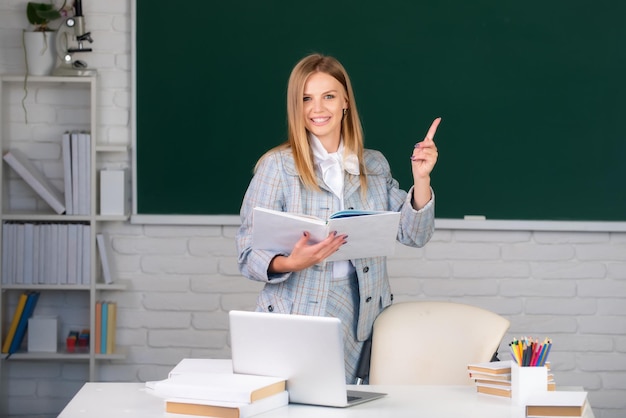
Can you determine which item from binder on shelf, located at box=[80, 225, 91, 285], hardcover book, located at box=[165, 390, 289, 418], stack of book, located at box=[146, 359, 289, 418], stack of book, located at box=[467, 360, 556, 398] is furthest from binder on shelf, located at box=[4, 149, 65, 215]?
stack of book, located at box=[467, 360, 556, 398]

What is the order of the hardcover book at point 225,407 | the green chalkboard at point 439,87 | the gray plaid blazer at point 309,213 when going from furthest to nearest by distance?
the green chalkboard at point 439,87 → the gray plaid blazer at point 309,213 → the hardcover book at point 225,407

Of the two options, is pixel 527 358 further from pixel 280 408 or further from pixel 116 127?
pixel 116 127

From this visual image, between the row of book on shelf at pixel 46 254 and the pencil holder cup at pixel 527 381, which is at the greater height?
the row of book on shelf at pixel 46 254

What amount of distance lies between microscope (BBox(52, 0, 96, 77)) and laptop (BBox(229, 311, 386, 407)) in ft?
7.30

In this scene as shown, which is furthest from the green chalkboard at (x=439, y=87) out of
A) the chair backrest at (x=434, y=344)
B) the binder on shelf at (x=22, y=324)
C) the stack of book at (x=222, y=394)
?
the stack of book at (x=222, y=394)

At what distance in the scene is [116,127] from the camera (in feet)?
14.4

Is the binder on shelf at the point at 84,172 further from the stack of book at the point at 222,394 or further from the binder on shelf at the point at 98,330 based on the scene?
the stack of book at the point at 222,394

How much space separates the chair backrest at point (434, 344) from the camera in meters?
2.89

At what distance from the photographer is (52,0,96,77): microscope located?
13.9ft

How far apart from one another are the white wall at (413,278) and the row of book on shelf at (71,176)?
0.16m

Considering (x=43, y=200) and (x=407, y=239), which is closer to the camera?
(x=407, y=239)

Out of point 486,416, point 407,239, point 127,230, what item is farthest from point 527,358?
point 127,230

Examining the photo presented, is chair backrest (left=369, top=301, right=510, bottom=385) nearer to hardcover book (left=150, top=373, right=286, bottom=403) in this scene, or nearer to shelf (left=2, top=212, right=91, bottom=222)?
hardcover book (left=150, top=373, right=286, bottom=403)

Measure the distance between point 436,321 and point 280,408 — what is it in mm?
757
